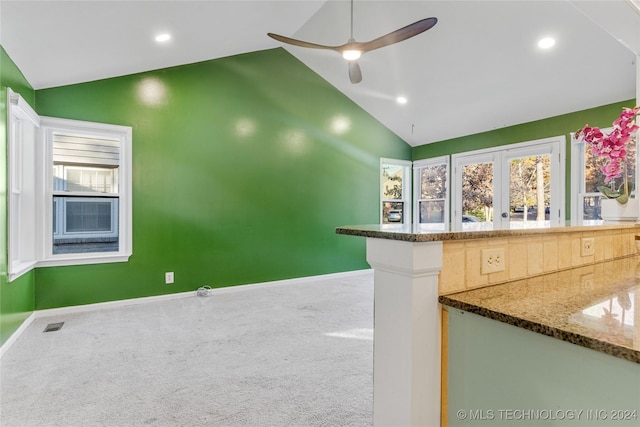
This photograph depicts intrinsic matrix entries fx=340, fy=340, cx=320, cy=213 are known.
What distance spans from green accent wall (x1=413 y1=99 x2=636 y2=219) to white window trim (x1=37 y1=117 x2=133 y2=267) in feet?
15.8

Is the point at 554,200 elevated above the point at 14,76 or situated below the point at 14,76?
below

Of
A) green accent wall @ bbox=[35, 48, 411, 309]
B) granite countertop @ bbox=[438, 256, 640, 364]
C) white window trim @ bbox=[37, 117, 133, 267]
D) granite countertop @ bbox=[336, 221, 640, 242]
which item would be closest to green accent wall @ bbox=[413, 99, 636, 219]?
green accent wall @ bbox=[35, 48, 411, 309]

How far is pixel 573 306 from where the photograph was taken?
85cm

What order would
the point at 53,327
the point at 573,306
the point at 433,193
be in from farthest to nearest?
the point at 433,193
the point at 53,327
the point at 573,306

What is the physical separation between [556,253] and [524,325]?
0.69 metres

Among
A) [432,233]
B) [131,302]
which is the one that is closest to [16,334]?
[131,302]

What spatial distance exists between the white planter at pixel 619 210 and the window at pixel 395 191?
12.9ft

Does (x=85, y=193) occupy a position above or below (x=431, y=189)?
below

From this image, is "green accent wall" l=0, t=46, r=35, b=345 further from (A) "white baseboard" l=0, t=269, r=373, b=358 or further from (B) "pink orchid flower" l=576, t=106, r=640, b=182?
(B) "pink orchid flower" l=576, t=106, r=640, b=182

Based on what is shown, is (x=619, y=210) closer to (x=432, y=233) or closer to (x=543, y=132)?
(x=432, y=233)

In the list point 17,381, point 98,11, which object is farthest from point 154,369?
point 98,11

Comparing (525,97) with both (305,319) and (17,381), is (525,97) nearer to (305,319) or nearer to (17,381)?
(305,319)

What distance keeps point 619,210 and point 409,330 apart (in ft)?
6.62

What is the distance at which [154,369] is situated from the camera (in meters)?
2.36
